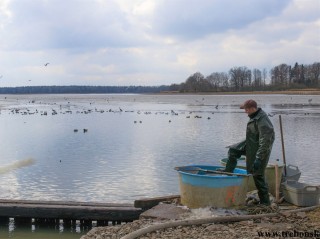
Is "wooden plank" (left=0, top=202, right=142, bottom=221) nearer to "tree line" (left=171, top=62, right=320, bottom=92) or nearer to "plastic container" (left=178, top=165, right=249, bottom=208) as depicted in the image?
"plastic container" (left=178, top=165, right=249, bottom=208)

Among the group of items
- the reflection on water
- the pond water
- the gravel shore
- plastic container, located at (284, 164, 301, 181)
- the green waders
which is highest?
the green waders

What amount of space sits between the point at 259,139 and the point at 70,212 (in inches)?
168

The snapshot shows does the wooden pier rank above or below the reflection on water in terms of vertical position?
above

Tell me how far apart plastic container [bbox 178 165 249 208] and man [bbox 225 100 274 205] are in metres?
0.25

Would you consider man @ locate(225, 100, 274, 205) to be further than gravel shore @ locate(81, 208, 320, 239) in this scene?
Yes

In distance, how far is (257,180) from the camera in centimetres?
814

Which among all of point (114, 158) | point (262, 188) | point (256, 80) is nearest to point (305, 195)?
point (262, 188)

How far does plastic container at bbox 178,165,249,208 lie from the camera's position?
7.95 metres

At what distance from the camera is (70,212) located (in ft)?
31.2

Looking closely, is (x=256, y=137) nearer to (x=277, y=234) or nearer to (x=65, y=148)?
(x=277, y=234)

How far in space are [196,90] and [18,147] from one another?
5151 inches

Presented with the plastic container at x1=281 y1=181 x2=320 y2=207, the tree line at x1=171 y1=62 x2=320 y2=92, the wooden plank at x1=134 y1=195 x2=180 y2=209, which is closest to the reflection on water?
the wooden plank at x1=134 y1=195 x2=180 y2=209

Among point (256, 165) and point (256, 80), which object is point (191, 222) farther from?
point (256, 80)

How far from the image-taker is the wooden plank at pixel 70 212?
30.7 feet
